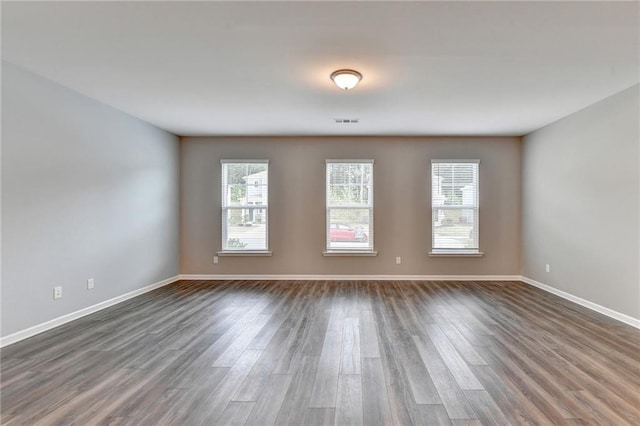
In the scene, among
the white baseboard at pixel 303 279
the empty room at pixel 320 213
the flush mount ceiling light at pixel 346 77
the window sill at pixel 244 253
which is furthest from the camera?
the window sill at pixel 244 253

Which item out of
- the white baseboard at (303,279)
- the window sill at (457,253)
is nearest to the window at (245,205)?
the white baseboard at (303,279)

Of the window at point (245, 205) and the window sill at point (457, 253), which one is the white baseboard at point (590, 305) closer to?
the window sill at point (457, 253)

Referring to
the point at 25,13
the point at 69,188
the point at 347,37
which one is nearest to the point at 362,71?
the point at 347,37

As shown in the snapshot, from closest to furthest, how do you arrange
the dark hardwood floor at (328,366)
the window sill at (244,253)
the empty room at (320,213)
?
1. the dark hardwood floor at (328,366)
2. the empty room at (320,213)
3. the window sill at (244,253)

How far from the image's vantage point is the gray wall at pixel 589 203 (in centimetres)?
347

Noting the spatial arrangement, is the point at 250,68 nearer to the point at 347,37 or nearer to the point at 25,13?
the point at 347,37

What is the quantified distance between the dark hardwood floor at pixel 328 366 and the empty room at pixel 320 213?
23mm

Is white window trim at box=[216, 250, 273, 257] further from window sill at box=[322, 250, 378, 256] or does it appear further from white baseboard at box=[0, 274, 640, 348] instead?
window sill at box=[322, 250, 378, 256]

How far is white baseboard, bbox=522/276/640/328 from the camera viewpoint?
3.41 meters

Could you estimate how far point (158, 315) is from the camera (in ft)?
12.2

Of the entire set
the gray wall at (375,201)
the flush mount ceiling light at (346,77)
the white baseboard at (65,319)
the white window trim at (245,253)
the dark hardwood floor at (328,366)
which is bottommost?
the dark hardwood floor at (328,366)

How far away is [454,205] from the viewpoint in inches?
223

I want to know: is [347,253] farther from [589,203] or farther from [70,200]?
[70,200]

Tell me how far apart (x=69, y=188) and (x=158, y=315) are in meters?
1.82
